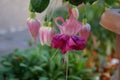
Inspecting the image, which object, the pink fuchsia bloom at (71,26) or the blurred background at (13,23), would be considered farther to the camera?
the blurred background at (13,23)

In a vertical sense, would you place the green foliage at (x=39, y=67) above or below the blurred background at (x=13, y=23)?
above

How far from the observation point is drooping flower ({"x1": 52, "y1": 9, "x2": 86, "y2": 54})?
2.09 feet

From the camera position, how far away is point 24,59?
6.19ft

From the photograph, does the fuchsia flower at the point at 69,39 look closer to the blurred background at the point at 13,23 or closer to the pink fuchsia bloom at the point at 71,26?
the pink fuchsia bloom at the point at 71,26

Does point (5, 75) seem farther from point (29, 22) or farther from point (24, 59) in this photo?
point (29, 22)

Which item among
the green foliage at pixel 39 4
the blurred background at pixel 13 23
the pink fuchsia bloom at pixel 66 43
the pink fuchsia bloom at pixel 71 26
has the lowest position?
the blurred background at pixel 13 23

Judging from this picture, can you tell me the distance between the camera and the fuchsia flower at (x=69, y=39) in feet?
2.09

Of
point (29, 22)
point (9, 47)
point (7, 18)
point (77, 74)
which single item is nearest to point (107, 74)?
point (77, 74)

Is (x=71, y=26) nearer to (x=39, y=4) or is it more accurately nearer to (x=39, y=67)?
(x=39, y=4)

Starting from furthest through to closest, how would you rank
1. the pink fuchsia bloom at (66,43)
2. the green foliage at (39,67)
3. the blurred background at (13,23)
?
the blurred background at (13,23) → the green foliage at (39,67) → the pink fuchsia bloom at (66,43)

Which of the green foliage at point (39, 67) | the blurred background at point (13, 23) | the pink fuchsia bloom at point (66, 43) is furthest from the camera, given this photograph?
the blurred background at point (13, 23)

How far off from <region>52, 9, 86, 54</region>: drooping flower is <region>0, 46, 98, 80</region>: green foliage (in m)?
1.05

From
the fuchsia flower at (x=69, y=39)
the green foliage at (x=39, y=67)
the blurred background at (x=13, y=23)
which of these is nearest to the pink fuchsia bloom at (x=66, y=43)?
the fuchsia flower at (x=69, y=39)

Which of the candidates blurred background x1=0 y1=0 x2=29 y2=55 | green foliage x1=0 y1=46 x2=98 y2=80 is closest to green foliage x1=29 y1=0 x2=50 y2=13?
green foliage x1=0 y1=46 x2=98 y2=80
